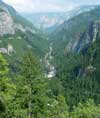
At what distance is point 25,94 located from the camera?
2283 inches

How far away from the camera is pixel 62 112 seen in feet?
312

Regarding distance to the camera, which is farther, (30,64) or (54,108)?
(54,108)

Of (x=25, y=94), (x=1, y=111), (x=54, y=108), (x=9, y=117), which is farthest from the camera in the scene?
(x=54, y=108)

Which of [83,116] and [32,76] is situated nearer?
[32,76]

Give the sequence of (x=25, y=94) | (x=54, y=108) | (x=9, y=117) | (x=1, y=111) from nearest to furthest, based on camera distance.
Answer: (x=1, y=111) → (x=9, y=117) → (x=25, y=94) → (x=54, y=108)

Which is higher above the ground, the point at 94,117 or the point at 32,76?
the point at 32,76

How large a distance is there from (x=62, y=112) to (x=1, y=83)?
46.1 meters

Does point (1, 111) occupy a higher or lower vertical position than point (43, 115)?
Answer: higher

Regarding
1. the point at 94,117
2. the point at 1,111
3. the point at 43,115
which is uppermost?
the point at 1,111

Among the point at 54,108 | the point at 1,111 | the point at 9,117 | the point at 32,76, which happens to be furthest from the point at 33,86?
the point at 54,108

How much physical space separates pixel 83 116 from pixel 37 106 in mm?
36528

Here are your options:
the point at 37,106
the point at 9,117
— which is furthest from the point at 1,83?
the point at 37,106

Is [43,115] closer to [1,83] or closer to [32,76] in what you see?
[32,76]

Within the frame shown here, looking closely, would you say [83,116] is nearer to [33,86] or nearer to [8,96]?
[33,86]
